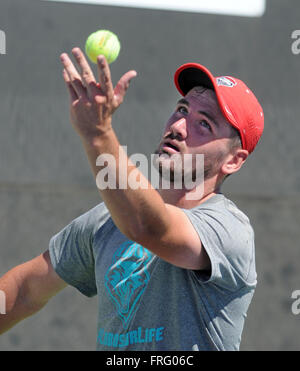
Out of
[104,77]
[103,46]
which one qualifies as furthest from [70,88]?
[103,46]

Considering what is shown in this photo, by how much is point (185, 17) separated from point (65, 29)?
124 cm

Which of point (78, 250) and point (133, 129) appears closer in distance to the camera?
point (78, 250)

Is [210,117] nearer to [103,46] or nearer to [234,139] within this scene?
[234,139]

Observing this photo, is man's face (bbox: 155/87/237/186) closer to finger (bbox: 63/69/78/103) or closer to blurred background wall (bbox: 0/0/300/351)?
finger (bbox: 63/69/78/103)

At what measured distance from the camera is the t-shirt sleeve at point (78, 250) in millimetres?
2846

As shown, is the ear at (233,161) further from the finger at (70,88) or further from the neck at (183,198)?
the finger at (70,88)

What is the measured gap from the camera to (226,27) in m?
7.14

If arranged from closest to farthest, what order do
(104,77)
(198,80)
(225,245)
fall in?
(104,77) → (225,245) → (198,80)

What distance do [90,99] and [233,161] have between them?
1.00 metres

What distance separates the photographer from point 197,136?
9.14 ft

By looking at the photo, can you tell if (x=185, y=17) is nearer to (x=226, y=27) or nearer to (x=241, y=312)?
(x=226, y=27)

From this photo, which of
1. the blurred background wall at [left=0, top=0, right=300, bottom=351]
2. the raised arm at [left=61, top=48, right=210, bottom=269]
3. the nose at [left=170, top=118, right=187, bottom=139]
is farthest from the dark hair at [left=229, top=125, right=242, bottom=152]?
the blurred background wall at [left=0, top=0, right=300, bottom=351]
